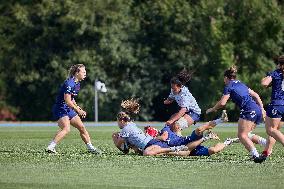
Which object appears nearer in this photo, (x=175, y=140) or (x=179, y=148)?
(x=179, y=148)

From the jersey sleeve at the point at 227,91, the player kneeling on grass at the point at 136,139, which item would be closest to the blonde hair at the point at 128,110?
the player kneeling on grass at the point at 136,139

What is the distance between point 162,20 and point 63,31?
215 inches

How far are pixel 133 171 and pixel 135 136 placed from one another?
405 centimetres

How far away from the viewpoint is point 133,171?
16.3m

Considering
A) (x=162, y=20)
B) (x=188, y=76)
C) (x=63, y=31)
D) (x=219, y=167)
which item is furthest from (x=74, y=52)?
(x=219, y=167)

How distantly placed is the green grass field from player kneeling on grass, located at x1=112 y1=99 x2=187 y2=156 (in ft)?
1.21

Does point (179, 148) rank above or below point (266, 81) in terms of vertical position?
below

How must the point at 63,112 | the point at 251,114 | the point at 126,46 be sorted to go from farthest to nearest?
the point at 126,46, the point at 63,112, the point at 251,114

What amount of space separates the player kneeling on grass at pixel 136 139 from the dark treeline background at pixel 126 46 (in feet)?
112

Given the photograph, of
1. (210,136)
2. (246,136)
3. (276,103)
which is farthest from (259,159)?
(210,136)

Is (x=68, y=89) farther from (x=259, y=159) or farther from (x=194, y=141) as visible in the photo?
(x=259, y=159)

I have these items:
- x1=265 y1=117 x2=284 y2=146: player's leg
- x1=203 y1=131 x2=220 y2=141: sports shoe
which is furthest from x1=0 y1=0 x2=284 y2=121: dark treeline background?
x1=265 y1=117 x2=284 y2=146: player's leg

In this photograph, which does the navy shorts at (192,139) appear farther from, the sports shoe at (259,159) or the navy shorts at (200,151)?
the sports shoe at (259,159)

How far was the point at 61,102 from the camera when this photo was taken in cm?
2153
